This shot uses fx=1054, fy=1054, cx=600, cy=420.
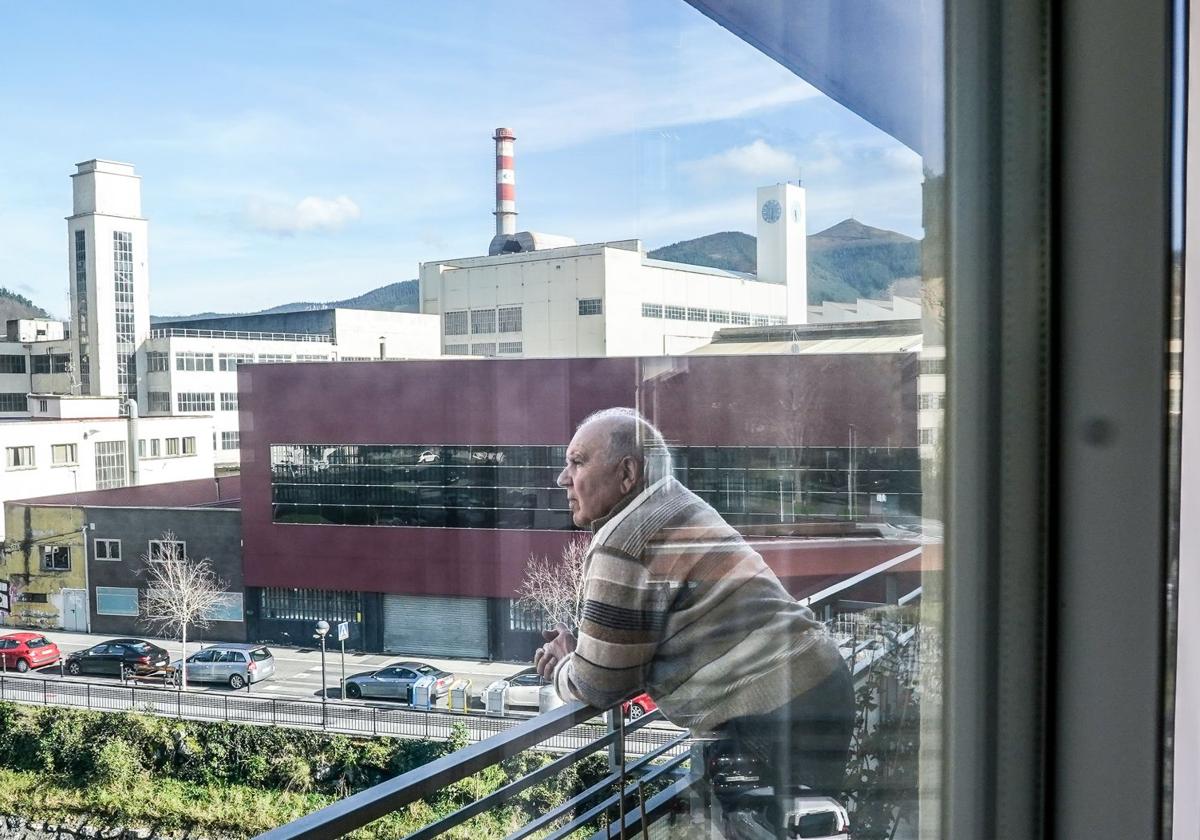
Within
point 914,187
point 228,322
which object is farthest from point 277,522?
point 914,187

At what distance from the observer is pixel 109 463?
1180 millimetres

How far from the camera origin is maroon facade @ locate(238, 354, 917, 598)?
143 cm

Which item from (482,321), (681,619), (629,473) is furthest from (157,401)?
(681,619)

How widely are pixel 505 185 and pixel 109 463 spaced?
Result: 0.82m

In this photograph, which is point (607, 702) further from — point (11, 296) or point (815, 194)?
point (11, 296)

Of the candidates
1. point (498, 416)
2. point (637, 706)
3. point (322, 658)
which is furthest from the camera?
point (637, 706)

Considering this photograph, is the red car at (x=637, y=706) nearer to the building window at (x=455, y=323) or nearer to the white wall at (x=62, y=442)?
the building window at (x=455, y=323)

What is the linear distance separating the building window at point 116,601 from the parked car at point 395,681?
1.06ft

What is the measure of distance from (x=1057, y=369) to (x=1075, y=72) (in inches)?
16.5

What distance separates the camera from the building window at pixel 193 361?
125cm

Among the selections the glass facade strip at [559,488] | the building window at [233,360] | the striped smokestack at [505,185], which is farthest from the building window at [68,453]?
the striped smokestack at [505,185]

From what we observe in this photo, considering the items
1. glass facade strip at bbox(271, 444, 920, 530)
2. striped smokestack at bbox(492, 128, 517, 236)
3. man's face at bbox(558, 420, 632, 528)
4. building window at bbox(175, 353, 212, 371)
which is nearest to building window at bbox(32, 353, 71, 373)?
building window at bbox(175, 353, 212, 371)

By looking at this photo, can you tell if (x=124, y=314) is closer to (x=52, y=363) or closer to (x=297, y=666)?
(x=52, y=363)

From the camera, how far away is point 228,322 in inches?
52.7
